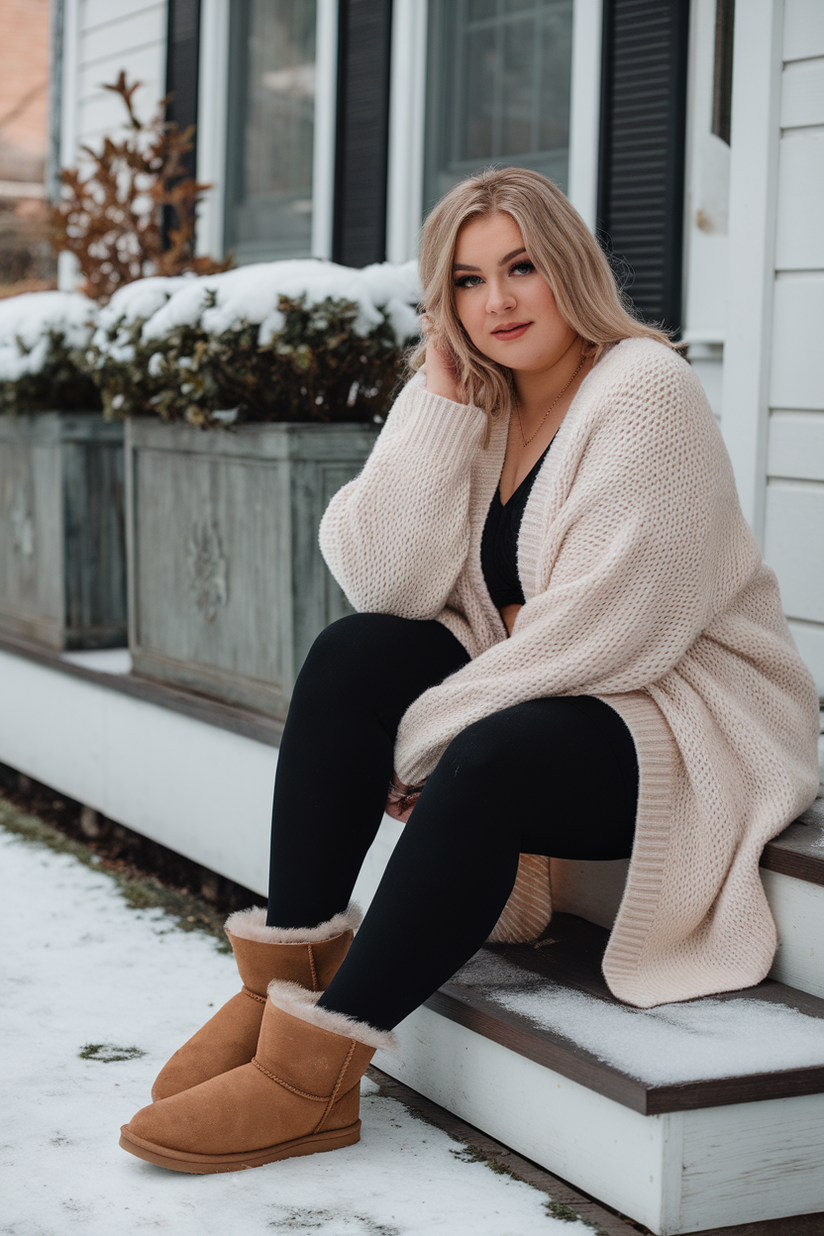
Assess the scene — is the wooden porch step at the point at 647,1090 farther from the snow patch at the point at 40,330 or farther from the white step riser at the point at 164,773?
the snow patch at the point at 40,330

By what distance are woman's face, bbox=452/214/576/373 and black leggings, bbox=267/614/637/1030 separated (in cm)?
41

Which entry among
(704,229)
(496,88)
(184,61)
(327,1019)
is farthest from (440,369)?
(184,61)

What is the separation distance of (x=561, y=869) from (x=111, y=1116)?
2.27 ft

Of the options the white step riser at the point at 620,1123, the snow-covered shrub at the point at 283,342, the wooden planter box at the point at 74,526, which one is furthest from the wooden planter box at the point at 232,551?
the wooden planter box at the point at 74,526

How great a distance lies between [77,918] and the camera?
2695 mm

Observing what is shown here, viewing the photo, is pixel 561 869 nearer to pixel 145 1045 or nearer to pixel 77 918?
pixel 145 1045

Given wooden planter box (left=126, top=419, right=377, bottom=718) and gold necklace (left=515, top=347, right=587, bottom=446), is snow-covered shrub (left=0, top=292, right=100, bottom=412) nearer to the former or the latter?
wooden planter box (left=126, top=419, right=377, bottom=718)

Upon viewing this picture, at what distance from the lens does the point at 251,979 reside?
179 cm

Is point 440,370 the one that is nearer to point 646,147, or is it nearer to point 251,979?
point 251,979

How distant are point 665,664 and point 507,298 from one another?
0.52 m

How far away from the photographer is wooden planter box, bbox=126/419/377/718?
107 inches

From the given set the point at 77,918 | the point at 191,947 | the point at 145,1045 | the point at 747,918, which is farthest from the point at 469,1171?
the point at 77,918

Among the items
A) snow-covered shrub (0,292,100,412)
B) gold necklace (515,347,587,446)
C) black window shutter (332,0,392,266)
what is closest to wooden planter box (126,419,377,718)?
snow-covered shrub (0,292,100,412)

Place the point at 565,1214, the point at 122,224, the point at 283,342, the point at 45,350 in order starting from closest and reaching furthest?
the point at 565,1214, the point at 283,342, the point at 45,350, the point at 122,224
